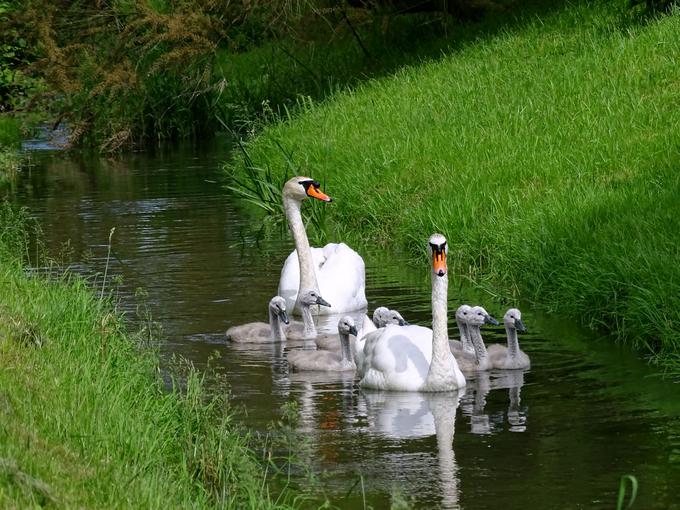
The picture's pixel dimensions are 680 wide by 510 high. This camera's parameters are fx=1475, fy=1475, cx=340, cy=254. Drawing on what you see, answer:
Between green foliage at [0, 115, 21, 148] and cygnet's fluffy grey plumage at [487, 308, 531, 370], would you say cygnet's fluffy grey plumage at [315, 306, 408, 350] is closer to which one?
cygnet's fluffy grey plumage at [487, 308, 531, 370]

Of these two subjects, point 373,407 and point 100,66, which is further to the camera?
point 100,66

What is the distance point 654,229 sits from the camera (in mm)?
11289

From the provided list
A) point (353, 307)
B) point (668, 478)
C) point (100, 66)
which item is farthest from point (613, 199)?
point (100, 66)

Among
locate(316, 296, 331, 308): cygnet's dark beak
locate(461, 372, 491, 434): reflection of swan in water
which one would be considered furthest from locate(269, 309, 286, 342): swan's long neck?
locate(461, 372, 491, 434): reflection of swan in water

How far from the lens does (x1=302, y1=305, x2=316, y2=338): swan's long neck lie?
1210cm

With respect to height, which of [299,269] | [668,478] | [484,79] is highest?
[484,79]

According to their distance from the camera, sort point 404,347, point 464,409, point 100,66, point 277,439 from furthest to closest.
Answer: point 100,66, point 404,347, point 464,409, point 277,439

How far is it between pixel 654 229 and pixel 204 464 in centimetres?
530

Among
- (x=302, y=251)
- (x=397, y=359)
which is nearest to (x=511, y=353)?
(x=397, y=359)

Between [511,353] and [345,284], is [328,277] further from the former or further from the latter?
[511,353]

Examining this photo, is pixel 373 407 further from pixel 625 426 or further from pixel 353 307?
pixel 353 307

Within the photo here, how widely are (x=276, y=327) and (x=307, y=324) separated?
0.57 m

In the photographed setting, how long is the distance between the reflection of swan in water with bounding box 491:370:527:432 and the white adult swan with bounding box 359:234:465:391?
0.95 ft

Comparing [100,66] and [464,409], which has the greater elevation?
[100,66]
